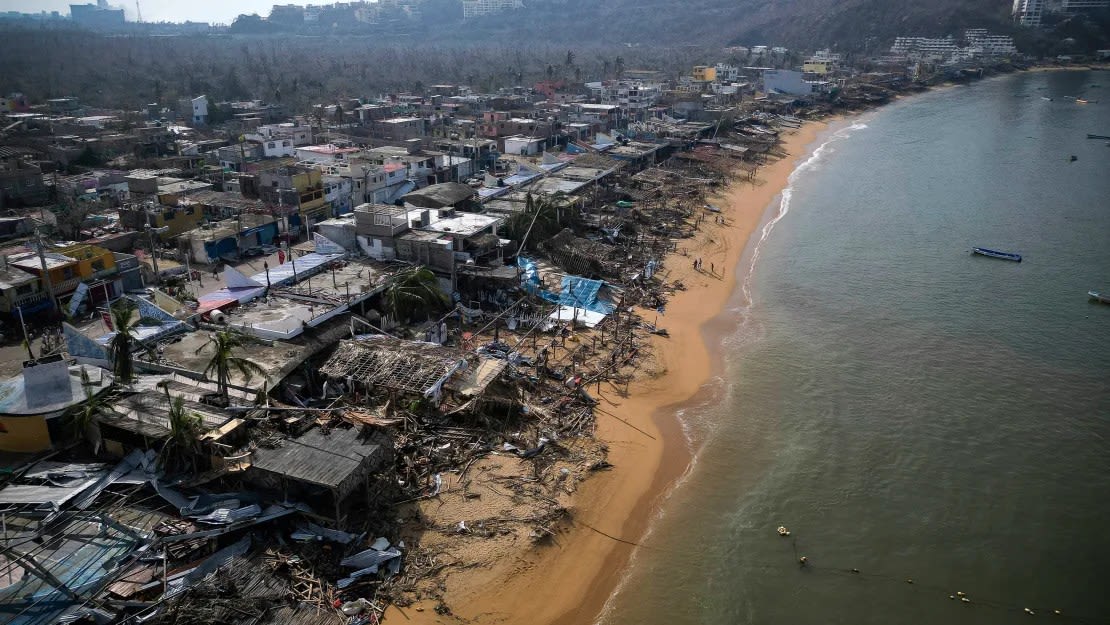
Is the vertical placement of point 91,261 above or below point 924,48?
below

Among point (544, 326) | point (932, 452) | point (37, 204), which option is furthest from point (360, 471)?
point (37, 204)

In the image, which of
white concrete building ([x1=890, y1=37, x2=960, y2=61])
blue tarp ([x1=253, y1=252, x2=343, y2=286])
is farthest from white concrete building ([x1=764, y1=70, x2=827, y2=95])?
blue tarp ([x1=253, y1=252, x2=343, y2=286])

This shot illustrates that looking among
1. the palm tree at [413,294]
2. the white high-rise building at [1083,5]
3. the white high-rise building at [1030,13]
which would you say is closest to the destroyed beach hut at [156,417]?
the palm tree at [413,294]

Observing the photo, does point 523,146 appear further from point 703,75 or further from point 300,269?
point 703,75

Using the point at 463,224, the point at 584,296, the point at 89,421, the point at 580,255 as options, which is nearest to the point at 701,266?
the point at 580,255

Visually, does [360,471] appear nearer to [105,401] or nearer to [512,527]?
[512,527]

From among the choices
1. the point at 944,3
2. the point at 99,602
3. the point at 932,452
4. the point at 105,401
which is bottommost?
the point at 932,452
